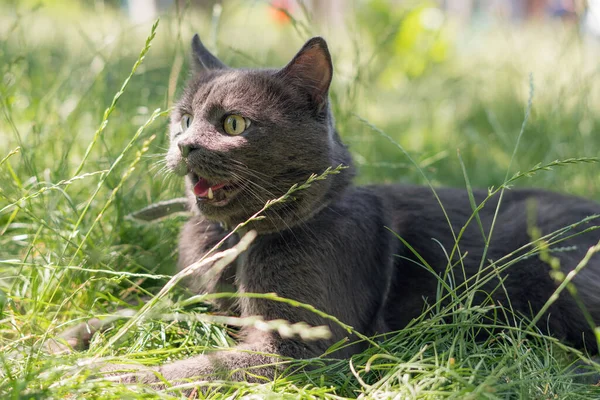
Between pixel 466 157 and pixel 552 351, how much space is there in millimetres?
2063

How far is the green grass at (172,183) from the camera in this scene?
1.57 metres

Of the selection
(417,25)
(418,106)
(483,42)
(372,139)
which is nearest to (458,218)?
(372,139)

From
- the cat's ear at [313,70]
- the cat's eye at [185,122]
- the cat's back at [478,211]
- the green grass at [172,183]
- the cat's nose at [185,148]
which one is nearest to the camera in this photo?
the green grass at [172,183]

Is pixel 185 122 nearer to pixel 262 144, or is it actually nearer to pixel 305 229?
pixel 262 144

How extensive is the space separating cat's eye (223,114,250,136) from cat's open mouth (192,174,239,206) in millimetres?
173

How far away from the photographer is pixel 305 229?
1951mm

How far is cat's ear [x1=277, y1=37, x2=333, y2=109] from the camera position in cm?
187

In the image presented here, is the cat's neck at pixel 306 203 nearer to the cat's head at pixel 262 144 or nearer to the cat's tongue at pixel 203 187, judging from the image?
the cat's head at pixel 262 144

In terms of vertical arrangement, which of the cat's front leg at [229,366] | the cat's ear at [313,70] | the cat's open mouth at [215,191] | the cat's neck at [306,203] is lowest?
the cat's front leg at [229,366]

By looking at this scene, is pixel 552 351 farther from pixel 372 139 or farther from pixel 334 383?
pixel 372 139

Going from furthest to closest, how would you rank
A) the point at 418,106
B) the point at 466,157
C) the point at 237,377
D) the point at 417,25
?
the point at 417,25 → the point at 418,106 → the point at 466,157 → the point at 237,377

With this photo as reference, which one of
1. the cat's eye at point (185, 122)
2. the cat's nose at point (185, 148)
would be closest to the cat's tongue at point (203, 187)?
the cat's nose at point (185, 148)

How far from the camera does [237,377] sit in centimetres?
169

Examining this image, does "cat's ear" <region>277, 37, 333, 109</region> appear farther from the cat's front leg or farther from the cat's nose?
the cat's front leg
